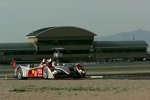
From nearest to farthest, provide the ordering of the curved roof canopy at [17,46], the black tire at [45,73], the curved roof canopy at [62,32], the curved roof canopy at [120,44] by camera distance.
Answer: the black tire at [45,73], the curved roof canopy at [17,46], the curved roof canopy at [62,32], the curved roof canopy at [120,44]

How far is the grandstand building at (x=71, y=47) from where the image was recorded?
13800 centimetres

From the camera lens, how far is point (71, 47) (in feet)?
470

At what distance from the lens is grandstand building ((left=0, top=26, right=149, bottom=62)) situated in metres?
138

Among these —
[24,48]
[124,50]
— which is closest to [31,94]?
[24,48]

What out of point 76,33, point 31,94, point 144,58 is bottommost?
point 144,58

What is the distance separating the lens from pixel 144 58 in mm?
149250

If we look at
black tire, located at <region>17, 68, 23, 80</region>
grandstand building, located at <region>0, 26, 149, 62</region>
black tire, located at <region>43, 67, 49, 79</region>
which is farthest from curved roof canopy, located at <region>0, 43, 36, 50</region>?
black tire, located at <region>43, 67, 49, 79</region>

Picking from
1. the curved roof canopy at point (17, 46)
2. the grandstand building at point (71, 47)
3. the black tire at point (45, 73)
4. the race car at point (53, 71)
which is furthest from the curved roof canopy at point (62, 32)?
the black tire at point (45, 73)

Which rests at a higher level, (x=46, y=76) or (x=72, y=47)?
(x=46, y=76)

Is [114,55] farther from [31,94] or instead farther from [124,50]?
[31,94]

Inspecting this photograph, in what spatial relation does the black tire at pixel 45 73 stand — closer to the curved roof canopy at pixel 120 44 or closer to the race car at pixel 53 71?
the race car at pixel 53 71

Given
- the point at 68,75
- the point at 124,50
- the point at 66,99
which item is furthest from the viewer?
the point at 124,50

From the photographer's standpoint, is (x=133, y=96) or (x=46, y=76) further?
(x=46, y=76)

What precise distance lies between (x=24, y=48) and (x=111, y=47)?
28.9 meters
